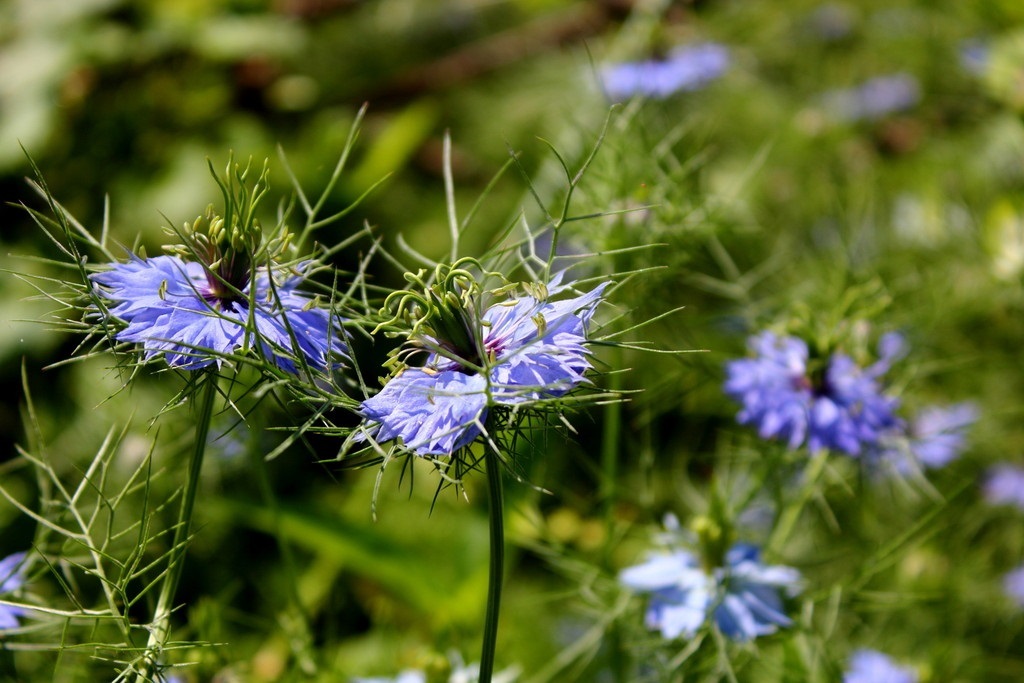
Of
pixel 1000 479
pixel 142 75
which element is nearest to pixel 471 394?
pixel 1000 479

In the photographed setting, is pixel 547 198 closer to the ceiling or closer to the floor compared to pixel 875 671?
closer to the ceiling

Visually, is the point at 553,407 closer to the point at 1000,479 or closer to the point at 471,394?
the point at 471,394

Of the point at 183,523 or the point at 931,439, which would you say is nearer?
the point at 183,523

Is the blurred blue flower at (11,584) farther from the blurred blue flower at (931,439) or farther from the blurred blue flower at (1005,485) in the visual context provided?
the blurred blue flower at (1005,485)

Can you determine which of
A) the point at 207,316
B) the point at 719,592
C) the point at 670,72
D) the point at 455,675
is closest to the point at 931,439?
the point at 719,592

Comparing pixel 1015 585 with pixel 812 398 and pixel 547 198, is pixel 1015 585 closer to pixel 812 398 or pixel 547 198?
pixel 812 398

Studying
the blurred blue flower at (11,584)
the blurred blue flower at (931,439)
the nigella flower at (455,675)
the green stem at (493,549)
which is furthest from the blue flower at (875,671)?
the blurred blue flower at (11,584)

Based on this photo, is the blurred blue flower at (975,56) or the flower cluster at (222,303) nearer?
the flower cluster at (222,303)

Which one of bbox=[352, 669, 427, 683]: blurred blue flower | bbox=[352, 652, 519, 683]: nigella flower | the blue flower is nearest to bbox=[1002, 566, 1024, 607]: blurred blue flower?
the blue flower
